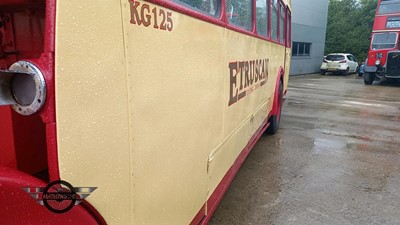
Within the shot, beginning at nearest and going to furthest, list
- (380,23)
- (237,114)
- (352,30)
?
(237,114)
(380,23)
(352,30)

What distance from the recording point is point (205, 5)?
6.88 ft

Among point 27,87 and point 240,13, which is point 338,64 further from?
point 27,87

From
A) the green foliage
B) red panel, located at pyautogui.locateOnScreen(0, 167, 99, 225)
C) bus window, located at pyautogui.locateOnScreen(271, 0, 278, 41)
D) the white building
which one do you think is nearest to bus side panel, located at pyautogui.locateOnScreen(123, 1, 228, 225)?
red panel, located at pyautogui.locateOnScreen(0, 167, 99, 225)

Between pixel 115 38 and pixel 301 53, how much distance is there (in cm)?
2323

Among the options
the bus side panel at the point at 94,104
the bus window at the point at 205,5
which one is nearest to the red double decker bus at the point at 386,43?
the bus window at the point at 205,5

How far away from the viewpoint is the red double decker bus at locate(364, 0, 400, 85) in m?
14.8

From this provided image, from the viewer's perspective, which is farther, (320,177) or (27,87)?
(320,177)

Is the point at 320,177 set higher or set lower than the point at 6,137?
lower

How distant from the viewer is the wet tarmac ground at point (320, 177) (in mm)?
3244

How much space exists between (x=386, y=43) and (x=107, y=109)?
1726cm

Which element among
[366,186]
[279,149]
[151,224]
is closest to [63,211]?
[151,224]

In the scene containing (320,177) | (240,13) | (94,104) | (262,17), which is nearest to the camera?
(94,104)

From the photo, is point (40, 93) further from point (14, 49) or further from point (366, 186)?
point (366, 186)

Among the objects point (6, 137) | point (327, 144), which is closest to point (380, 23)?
point (327, 144)
